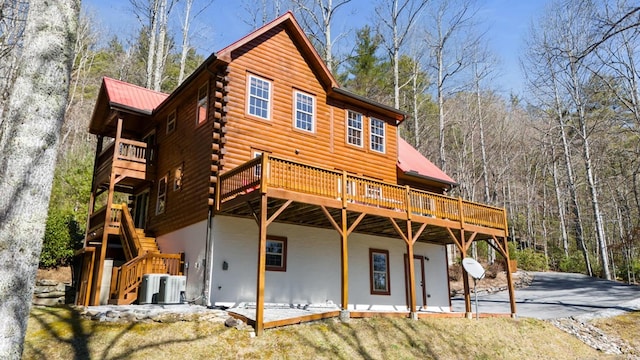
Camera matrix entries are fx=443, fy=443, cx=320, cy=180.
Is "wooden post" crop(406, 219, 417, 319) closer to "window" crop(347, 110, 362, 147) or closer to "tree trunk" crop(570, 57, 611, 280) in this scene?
"window" crop(347, 110, 362, 147)

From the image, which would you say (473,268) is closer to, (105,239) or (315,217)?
(315,217)

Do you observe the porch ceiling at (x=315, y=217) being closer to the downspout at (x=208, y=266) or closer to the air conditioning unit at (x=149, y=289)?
the downspout at (x=208, y=266)

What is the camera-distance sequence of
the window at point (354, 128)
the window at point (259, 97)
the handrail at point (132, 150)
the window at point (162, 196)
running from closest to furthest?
the window at point (259, 97)
the handrail at point (132, 150)
the window at point (162, 196)
the window at point (354, 128)

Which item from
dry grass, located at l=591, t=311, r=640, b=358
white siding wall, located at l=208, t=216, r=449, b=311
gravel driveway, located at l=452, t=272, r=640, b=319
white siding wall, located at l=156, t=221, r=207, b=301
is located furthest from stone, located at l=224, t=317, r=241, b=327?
dry grass, located at l=591, t=311, r=640, b=358

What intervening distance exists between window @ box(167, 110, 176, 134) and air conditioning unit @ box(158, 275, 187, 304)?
7.12 metres

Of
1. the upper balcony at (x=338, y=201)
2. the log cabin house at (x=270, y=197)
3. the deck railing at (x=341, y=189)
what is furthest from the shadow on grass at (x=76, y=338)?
the deck railing at (x=341, y=189)

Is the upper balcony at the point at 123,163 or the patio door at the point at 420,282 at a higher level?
the upper balcony at the point at 123,163

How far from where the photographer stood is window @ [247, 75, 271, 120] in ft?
51.3

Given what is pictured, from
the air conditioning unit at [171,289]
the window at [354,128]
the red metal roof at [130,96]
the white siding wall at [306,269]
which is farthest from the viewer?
the window at [354,128]

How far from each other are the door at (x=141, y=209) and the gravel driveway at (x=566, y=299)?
14.9 m

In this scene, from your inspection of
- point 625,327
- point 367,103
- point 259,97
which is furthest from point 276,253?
point 625,327

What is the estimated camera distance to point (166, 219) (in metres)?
17.0

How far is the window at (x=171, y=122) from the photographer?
18.1 meters

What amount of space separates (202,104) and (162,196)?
13.9ft
